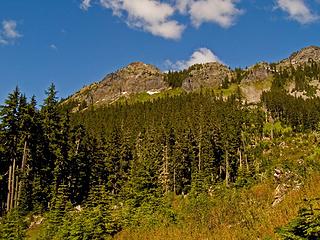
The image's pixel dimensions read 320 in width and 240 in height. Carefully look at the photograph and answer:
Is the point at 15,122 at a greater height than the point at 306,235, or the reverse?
the point at 15,122

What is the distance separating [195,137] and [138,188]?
1937 inches

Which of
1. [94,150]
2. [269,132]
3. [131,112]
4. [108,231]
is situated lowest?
[108,231]

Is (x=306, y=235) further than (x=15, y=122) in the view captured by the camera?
No

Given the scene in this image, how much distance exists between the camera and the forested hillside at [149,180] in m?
13.1

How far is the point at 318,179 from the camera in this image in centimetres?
1263

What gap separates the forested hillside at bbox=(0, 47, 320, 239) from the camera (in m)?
13.1

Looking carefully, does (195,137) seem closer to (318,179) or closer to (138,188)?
(138,188)

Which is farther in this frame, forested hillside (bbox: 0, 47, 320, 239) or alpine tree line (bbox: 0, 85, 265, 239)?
alpine tree line (bbox: 0, 85, 265, 239)

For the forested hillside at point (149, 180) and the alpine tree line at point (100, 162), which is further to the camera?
the alpine tree line at point (100, 162)

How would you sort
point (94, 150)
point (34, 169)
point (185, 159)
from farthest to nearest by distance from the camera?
point (185, 159)
point (94, 150)
point (34, 169)

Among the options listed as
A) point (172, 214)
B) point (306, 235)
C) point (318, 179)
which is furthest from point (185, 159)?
point (306, 235)

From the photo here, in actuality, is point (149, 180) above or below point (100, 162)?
below

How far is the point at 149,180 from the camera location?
31.2 m

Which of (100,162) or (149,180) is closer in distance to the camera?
(149,180)
